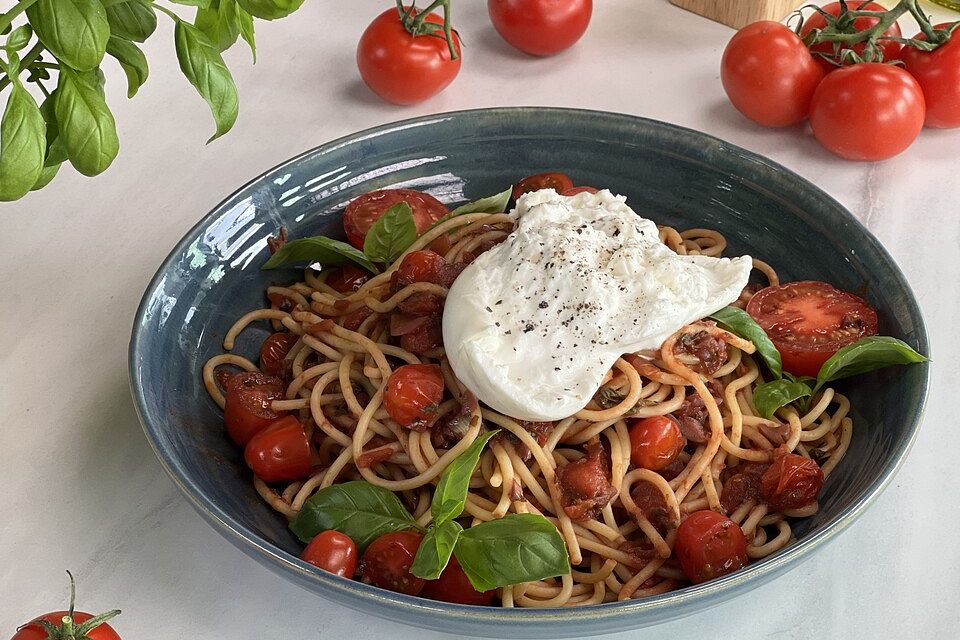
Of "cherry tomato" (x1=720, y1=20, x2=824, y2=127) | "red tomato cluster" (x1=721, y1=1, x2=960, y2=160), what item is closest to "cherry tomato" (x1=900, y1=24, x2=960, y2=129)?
"red tomato cluster" (x1=721, y1=1, x2=960, y2=160)

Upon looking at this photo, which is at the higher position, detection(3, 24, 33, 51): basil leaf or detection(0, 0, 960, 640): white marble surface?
detection(3, 24, 33, 51): basil leaf

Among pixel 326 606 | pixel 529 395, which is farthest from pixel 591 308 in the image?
pixel 326 606

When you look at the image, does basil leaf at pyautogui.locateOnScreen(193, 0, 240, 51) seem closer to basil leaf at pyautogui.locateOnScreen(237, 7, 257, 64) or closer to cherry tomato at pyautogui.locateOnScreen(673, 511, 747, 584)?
basil leaf at pyautogui.locateOnScreen(237, 7, 257, 64)

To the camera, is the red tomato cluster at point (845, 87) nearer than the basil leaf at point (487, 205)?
No

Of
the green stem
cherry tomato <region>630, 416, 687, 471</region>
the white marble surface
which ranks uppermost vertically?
the green stem

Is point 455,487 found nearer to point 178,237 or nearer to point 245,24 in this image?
point 245,24

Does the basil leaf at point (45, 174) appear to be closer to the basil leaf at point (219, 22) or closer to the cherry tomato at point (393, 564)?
the basil leaf at point (219, 22)

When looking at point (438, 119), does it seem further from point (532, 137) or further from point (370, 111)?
point (370, 111)

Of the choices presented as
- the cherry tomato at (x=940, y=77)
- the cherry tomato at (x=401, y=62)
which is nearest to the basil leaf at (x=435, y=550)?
the cherry tomato at (x=401, y=62)

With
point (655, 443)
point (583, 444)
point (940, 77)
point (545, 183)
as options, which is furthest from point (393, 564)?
point (940, 77)
